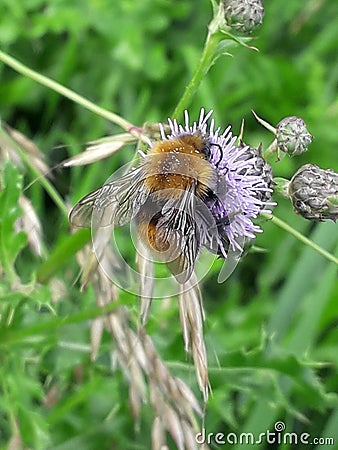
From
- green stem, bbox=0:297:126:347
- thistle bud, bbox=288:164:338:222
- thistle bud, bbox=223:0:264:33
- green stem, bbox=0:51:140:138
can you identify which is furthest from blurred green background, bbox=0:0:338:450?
thistle bud, bbox=223:0:264:33

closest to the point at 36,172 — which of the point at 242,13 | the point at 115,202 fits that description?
the point at 115,202

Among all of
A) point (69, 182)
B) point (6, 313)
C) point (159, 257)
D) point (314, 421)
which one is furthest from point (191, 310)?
point (69, 182)

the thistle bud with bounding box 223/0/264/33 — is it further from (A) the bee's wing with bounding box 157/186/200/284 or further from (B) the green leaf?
(B) the green leaf

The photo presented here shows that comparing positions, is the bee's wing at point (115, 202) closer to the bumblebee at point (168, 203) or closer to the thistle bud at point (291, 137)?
the bumblebee at point (168, 203)

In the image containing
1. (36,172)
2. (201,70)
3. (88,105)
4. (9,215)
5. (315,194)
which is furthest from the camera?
(36,172)

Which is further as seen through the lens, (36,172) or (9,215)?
(36,172)

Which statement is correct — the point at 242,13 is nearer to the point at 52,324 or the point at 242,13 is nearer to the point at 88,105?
the point at 88,105

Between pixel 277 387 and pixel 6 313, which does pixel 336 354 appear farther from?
pixel 6 313
